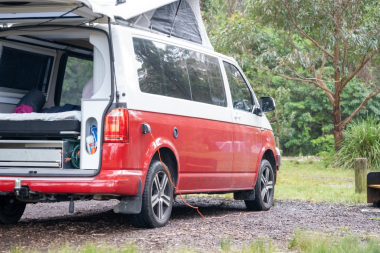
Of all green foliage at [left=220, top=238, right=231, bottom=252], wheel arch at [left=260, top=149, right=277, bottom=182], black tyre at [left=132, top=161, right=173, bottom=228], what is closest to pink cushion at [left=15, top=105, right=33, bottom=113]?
black tyre at [left=132, top=161, right=173, bottom=228]

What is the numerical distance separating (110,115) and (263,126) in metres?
3.95

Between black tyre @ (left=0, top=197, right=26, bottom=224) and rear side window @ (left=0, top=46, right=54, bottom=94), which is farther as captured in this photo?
rear side window @ (left=0, top=46, right=54, bottom=94)

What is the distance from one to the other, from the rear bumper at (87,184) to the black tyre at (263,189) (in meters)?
3.49

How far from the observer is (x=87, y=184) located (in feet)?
20.1

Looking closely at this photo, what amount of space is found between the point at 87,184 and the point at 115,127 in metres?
0.62

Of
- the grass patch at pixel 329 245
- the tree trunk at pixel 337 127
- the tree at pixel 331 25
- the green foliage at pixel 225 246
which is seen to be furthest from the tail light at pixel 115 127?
the tree trunk at pixel 337 127

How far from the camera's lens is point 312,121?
3969cm

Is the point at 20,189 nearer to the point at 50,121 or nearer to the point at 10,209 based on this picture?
the point at 50,121

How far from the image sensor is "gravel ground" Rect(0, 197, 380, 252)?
600 cm

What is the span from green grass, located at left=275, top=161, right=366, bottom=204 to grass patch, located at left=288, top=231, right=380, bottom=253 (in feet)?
18.2

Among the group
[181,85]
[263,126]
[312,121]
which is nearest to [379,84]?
[312,121]

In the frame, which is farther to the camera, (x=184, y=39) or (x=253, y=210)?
(x=253, y=210)

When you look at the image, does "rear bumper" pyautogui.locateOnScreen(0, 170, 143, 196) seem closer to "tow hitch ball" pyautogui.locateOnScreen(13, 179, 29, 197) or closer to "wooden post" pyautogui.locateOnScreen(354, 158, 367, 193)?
"tow hitch ball" pyautogui.locateOnScreen(13, 179, 29, 197)

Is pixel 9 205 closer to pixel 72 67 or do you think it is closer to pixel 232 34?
pixel 72 67
